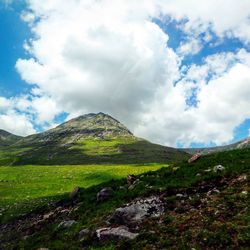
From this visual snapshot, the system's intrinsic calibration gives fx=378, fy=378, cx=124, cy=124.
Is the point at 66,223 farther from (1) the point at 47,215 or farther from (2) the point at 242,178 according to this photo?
(2) the point at 242,178

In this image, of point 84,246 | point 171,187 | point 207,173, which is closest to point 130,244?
point 84,246

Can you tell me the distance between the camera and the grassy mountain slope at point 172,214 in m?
20.4

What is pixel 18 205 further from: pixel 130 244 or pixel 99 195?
pixel 130 244

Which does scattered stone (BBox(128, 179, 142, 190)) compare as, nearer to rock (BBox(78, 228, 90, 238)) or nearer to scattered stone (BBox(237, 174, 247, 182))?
rock (BBox(78, 228, 90, 238))

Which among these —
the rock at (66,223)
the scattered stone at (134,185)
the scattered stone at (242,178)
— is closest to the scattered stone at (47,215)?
the rock at (66,223)

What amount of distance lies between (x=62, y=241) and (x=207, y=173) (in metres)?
12.3

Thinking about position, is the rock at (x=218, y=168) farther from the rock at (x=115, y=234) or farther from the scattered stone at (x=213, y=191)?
the rock at (x=115, y=234)

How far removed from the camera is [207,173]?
29938 millimetres

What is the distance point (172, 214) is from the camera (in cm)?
2438

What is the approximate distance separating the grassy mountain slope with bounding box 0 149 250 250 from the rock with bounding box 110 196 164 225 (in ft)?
1.64

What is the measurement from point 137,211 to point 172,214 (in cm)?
251

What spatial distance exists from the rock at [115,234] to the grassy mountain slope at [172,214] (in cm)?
39

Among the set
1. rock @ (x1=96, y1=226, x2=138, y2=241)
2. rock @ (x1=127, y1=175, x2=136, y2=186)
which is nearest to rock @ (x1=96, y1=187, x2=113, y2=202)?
rock @ (x1=127, y1=175, x2=136, y2=186)

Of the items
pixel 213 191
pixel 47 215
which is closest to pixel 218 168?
pixel 213 191
